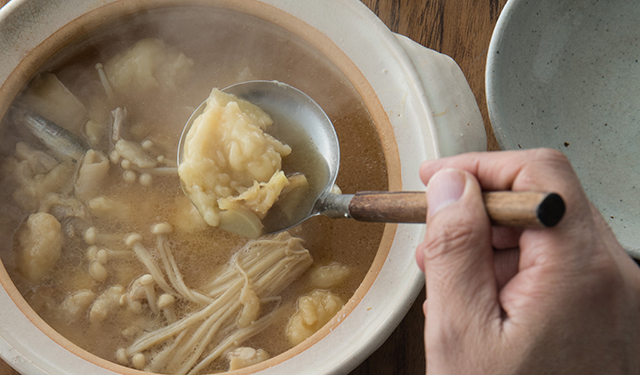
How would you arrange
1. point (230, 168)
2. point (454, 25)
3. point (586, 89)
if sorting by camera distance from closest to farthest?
1. point (230, 168)
2. point (454, 25)
3. point (586, 89)

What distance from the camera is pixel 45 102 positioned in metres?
1.63

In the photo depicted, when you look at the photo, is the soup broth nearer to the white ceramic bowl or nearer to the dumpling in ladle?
the dumpling in ladle

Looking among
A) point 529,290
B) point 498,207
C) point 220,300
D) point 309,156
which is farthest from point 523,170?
point 220,300

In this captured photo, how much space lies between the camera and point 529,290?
91 cm

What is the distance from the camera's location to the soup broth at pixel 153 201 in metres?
1.53

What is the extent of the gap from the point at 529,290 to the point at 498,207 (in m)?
0.18

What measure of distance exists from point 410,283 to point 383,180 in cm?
43

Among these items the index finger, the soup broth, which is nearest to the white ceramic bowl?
the soup broth

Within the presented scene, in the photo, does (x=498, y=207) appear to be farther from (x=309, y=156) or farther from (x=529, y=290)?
(x=309, y=156)

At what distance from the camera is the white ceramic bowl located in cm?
187

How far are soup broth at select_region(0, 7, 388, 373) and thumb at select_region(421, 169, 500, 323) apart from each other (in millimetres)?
640

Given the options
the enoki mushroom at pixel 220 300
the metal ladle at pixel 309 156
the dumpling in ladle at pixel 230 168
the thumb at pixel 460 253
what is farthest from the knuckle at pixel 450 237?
the enoki mushroom at pixel 220 300

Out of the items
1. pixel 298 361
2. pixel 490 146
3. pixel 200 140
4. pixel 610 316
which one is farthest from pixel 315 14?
pixel 610 316

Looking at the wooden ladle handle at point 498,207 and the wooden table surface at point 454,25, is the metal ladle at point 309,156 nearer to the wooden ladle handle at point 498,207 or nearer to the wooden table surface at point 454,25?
the wooden ladle handle at point 498,207
